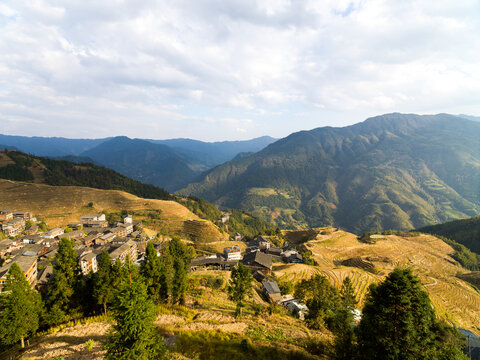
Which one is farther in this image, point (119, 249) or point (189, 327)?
point (119, 249)

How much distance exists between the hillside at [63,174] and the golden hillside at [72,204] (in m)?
35.0

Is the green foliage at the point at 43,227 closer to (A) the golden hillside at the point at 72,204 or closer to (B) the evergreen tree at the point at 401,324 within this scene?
(A) the golden hillside at the point at 72,204

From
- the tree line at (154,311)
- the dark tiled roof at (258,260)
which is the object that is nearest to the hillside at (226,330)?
the tree line at (154,311)

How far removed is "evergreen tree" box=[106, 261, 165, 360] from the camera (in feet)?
41.6

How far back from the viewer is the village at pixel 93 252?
41969 mm

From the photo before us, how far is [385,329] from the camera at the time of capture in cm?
1262

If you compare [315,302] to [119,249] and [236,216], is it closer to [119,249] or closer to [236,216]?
[119,249]

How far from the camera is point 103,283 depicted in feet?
81.5

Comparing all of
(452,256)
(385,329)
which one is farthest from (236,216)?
(385,329)

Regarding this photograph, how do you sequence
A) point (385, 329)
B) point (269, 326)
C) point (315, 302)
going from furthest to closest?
point (315, 302) → point (269, 326) → point (385, 329)

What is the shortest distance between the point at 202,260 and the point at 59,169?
537ft

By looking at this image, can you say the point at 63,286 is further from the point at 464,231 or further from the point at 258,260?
the point at 464,231

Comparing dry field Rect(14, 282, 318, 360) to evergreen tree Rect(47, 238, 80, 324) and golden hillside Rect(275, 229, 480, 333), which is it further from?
golden hillside Rect(275, 229, 480, 333)

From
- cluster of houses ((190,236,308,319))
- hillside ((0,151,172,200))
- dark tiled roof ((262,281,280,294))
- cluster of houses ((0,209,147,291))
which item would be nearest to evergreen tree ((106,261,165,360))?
cluster of houses ((190,236,308,319))
